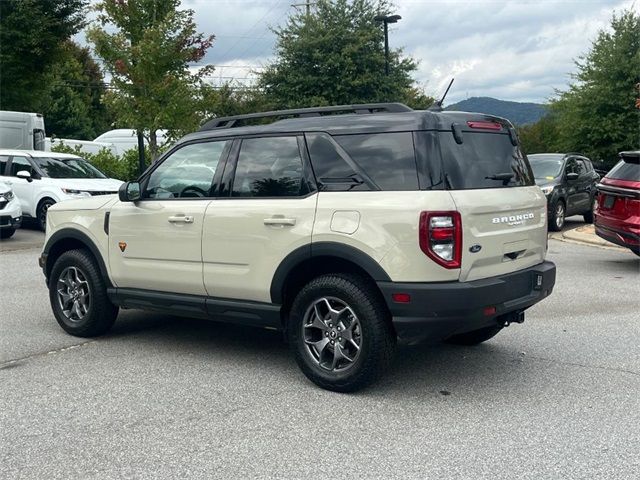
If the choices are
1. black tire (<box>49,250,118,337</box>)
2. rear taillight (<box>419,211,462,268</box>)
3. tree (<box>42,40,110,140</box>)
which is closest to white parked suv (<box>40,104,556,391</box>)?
rear taillight (<box>419,211,462,268</box>)

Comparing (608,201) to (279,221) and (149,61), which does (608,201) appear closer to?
(279,221)

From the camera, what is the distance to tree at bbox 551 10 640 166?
98.0 ft

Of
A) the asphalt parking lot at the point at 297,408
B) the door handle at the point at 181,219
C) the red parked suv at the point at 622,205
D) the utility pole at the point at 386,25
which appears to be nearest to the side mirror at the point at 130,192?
the door handle at the point at 181,219

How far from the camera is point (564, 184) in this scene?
1620 centimetres

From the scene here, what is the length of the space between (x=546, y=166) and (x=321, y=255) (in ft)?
42.9

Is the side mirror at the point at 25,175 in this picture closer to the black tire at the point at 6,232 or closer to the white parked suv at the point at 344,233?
the black tire at the point at 6,232

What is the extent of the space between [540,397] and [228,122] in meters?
3.36

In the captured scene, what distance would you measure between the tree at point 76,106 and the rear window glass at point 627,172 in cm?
3391

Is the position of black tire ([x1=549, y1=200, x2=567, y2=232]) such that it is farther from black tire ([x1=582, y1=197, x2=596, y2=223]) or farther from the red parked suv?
the red parked suv

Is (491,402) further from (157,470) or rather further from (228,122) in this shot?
(228,122)

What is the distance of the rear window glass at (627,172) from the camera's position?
33.1 feet

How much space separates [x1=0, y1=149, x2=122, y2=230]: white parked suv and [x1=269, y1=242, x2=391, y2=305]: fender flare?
1018 centimetres

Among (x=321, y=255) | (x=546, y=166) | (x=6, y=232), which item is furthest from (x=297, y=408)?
(x=546, y=166)

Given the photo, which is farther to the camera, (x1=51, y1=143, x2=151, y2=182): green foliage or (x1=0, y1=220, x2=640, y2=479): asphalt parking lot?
(x1=51, y1=143, x2=151, y2=182): green foliage
